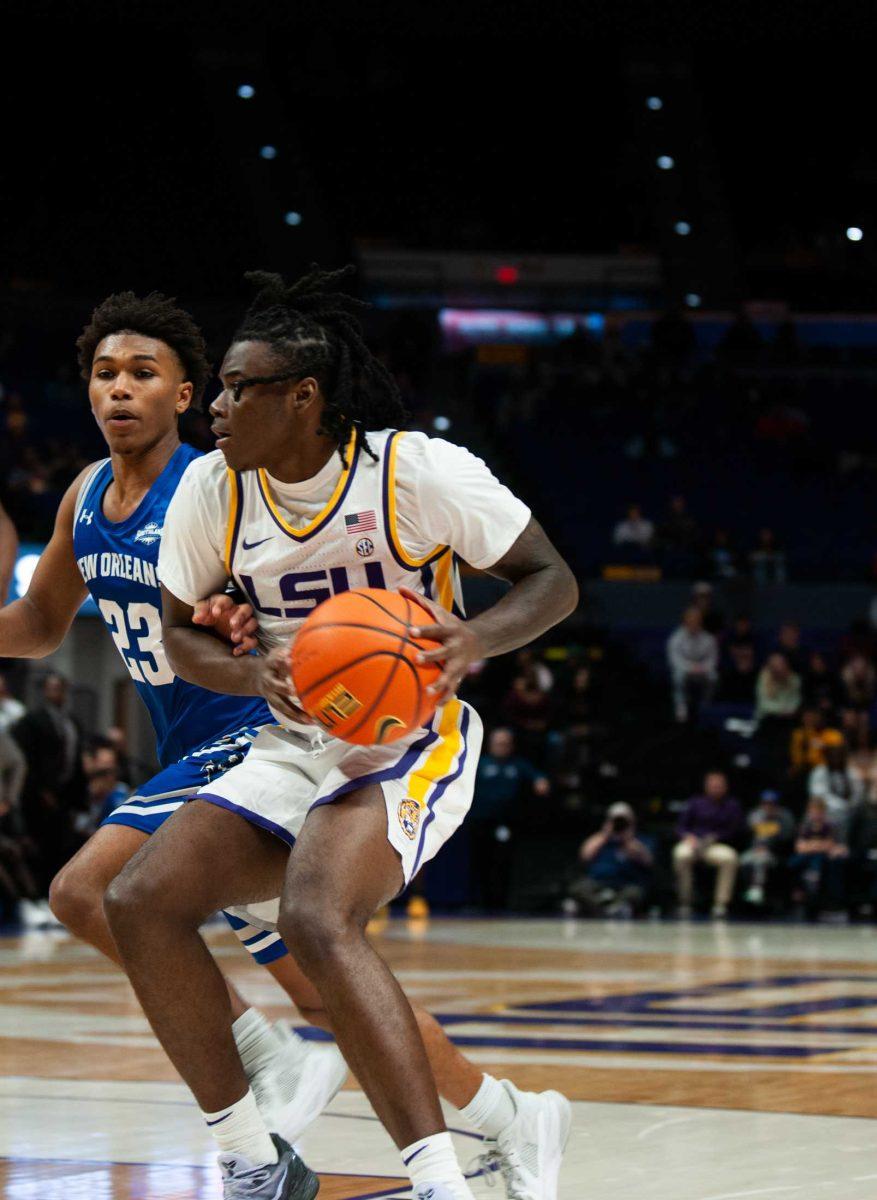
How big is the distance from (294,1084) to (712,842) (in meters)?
12.2

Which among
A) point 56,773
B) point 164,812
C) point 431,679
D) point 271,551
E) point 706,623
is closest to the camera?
point 431,679

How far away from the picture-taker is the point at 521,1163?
4383mm

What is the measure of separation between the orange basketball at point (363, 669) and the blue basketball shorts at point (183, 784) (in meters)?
0.87

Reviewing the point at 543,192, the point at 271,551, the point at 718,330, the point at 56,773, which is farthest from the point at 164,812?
the point at 543,192

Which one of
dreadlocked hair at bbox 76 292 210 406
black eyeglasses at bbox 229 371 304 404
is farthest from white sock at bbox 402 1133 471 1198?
dreadlocked hair at bbox 76 292 210 406

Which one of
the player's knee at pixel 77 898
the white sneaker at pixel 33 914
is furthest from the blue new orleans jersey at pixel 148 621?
the white sneaker at pixel 33 914

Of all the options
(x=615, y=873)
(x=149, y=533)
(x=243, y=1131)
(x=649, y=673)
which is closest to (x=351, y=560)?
(x=149, y=533)

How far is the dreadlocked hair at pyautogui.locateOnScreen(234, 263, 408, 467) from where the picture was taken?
4.28m

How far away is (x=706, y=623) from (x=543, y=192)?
14.2m

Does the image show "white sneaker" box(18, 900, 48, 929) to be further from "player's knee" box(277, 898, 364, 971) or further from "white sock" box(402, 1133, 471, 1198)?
"white sock" box(402, 1133, 471, 1198)

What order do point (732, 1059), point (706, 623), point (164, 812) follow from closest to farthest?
point (164, 812) < point (732, 1059) < point (706, 623)

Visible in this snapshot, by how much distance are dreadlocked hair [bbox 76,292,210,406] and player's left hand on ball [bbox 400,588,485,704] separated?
5.44ft

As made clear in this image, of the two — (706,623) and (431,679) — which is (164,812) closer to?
(431,679)

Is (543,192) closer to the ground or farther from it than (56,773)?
farther from it
